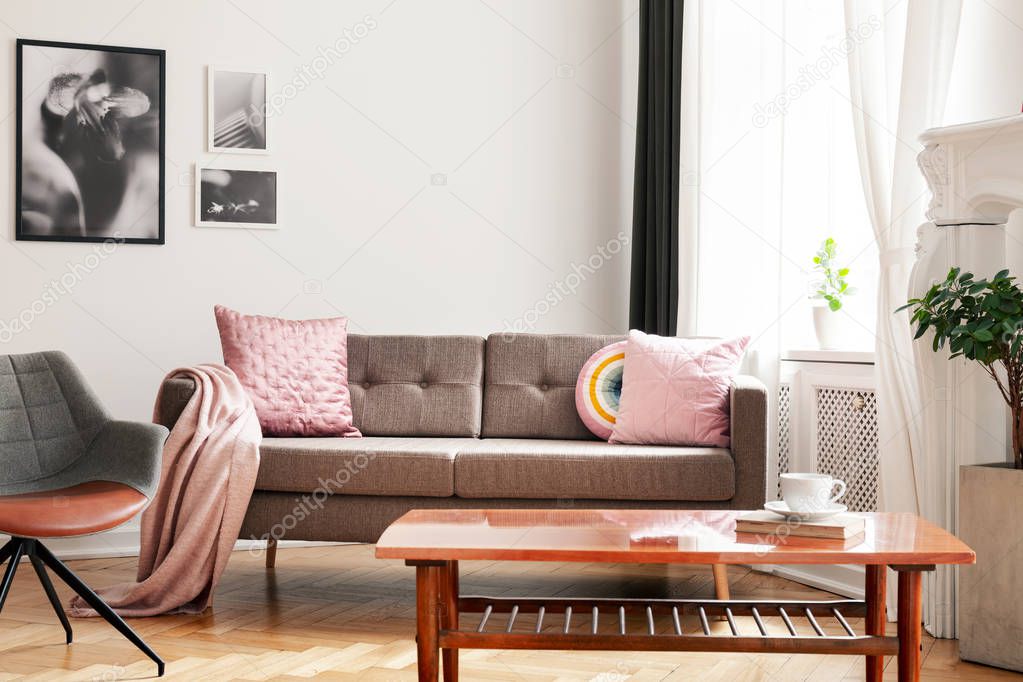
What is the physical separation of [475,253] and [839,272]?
1616 mm

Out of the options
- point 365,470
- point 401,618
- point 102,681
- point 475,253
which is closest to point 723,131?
point 475,253

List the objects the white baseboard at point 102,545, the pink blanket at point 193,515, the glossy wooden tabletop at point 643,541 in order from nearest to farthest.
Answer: the glossy wooden tabletop at point 643,541 → the pink blanket at point 193,515 → the white baseboard at point 102,545

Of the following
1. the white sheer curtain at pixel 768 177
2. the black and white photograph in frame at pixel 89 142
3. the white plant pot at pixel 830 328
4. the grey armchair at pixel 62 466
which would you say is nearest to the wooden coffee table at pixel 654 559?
the grey armchair at pixel 62 466

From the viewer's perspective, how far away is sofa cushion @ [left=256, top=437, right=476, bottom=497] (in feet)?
10.7

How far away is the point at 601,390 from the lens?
3.74 metres

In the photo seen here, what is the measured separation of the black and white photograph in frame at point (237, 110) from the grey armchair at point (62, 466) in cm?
150

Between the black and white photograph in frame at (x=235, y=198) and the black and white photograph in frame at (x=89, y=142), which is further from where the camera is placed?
the black and white photograph in frame at (x=235, y=198)

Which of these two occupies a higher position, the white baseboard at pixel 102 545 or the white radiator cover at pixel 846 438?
the white radiator cover at pixel 846 438

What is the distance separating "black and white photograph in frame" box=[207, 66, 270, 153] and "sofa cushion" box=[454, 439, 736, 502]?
184cm

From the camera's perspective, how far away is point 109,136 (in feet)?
13.7

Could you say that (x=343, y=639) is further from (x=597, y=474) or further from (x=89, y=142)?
(x=89, y=142)

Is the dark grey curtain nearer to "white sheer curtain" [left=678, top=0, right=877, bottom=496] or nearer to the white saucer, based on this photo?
"white sheer curtain" [left=678, top=0, right=877, bottom=496]

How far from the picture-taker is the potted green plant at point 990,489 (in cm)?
260

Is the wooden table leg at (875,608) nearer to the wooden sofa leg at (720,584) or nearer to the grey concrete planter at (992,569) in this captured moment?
the grey concrete planter at (992,569)
